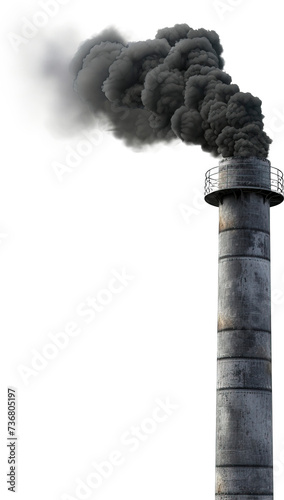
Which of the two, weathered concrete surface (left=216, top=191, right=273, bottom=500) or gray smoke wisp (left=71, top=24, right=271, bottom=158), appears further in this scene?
gray smoke wisp (left=71, top=24, right=271, bottom=158)

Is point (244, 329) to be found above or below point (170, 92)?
below

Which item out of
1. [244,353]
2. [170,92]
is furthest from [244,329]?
[170,92]

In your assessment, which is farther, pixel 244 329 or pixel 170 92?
pixel 170 92

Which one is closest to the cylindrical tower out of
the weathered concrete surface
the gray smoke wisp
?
the weathered concrete surface

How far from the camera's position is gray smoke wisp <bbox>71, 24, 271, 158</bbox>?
33219 mm

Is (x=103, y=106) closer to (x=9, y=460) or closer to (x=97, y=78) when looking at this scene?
(x=97, y=78)

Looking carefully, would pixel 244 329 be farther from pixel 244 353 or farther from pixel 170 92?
pixel 170 92

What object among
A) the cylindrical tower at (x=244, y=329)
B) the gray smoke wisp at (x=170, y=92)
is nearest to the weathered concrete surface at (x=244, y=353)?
the cylindrical tower at (x=244, y=329)

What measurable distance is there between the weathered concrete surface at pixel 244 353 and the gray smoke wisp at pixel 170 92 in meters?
2.70

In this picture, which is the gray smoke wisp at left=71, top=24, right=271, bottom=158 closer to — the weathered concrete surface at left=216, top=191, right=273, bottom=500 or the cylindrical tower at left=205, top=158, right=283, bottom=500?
the cylindrical tower at left=205, top=158, right=283, bottom=500

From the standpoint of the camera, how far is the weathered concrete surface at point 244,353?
30734 millimetres

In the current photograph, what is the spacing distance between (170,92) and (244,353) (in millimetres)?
11241

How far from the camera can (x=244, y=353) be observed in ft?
104

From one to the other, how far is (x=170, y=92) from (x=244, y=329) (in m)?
10.4
